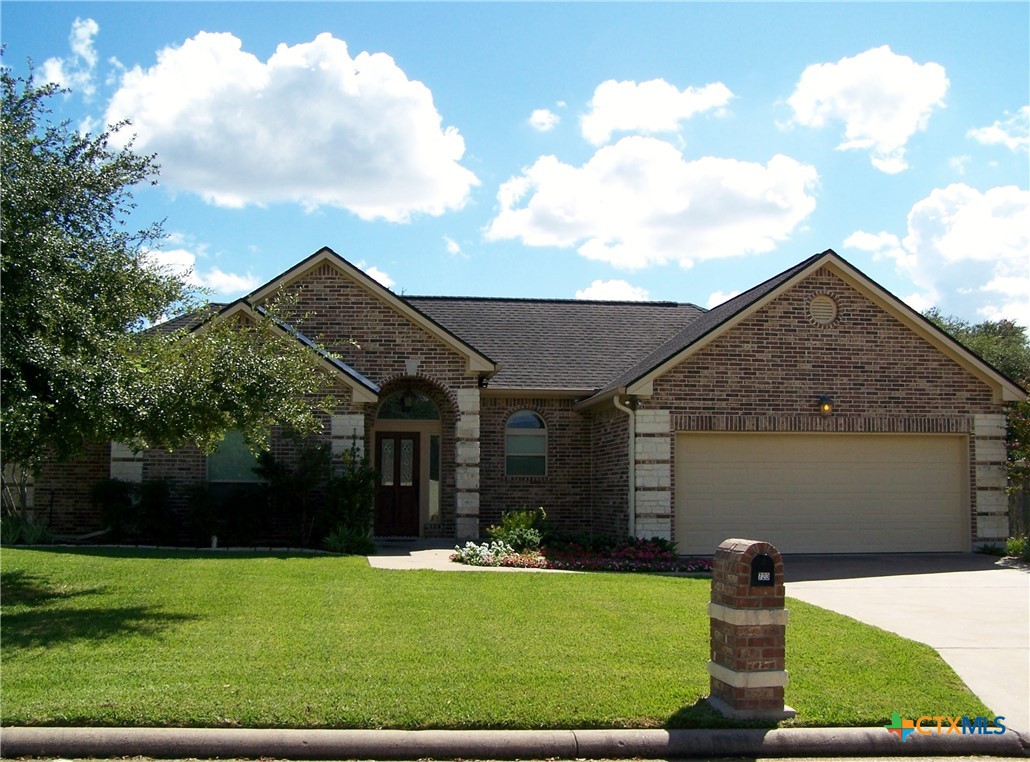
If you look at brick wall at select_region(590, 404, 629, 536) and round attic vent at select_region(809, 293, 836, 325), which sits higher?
round attic vent at select_region(809, 293, 836, 325)

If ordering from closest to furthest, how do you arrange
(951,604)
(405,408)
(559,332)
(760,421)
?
1. (951,604)
2. (760,421)
3. (405,408)
4. (559,332)

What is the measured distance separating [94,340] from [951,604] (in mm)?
10650

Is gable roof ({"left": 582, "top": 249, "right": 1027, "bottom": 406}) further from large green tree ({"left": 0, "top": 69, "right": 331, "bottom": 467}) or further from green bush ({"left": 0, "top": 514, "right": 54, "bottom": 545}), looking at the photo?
green bush ({"left": 0, "top": 514, "right": 54, "bottom": 545})

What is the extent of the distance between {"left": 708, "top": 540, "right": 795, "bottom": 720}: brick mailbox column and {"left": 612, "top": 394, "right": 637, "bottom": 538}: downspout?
10.5 metres

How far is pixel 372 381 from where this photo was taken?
65.8ft

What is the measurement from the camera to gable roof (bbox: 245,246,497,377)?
20.0m

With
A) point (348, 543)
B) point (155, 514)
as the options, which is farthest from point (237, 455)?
point (348, 543)

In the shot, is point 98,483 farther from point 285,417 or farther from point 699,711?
point 699,711

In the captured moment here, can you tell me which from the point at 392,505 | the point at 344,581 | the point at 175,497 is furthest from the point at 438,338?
the point at 344,581

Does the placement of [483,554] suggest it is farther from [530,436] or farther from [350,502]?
[530,436]

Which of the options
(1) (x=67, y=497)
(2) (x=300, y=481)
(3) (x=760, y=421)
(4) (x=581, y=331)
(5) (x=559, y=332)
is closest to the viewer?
(2) (x=300, y=481)

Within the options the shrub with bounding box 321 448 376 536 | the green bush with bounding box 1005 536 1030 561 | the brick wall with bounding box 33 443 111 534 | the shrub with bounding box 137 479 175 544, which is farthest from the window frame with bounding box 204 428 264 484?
the green bush with bounding box 1005 536 1030 561

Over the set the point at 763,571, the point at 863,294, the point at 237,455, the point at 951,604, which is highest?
the point at 863,294

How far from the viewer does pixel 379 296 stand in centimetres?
2039
